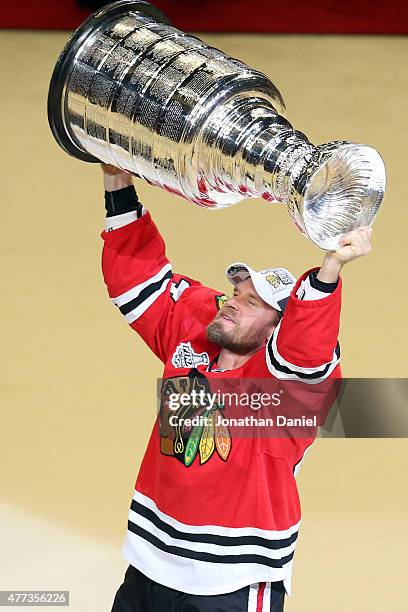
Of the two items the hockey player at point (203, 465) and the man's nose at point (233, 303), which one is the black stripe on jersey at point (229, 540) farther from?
the man's nose at point (233, 303)

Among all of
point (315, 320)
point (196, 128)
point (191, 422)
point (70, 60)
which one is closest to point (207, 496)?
point (191, 422)

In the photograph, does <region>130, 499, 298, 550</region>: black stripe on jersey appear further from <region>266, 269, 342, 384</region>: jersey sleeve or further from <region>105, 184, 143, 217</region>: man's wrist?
<region>105, 184, 143, 217</region>: man's wrist

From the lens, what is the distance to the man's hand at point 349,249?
2.75 m

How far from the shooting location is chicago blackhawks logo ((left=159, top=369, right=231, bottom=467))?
10.6 feet

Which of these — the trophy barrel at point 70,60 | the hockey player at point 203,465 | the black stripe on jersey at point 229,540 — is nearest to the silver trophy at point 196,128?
the trophy barrel at point 70,60

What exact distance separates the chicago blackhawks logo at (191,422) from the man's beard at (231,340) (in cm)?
9

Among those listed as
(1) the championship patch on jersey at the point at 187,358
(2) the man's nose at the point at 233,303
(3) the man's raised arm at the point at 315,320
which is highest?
(3) the man's raised arm at the point at 315,320

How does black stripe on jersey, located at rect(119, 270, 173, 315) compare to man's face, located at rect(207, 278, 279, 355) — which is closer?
man's face, located at rect(207, 278, 279, 355)

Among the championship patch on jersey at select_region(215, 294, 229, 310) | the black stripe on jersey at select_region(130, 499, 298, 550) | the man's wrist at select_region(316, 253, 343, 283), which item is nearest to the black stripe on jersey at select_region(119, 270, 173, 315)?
the championship patch on jersey at select_region(215, 294, 229, 310)

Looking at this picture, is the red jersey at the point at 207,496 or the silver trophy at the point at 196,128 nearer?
the silver trophy at the point at 196,128

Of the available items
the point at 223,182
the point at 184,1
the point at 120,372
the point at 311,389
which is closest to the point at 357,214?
the point at 223,182

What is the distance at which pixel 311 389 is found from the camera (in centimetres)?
306

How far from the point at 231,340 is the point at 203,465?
0.95 ft

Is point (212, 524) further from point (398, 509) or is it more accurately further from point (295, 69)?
point (295, 69)
